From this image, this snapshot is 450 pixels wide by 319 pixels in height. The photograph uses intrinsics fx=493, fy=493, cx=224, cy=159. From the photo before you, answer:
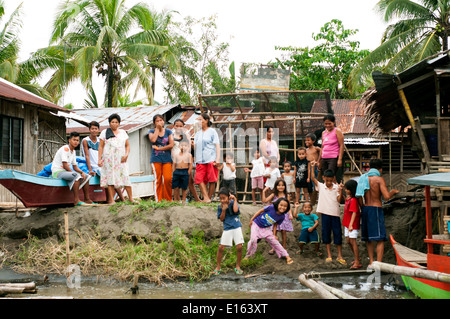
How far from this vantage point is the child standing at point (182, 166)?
979 cm

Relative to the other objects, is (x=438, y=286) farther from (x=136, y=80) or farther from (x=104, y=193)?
(x=136, y=80)

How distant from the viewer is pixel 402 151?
58.7 feet

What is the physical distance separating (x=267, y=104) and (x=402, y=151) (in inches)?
303

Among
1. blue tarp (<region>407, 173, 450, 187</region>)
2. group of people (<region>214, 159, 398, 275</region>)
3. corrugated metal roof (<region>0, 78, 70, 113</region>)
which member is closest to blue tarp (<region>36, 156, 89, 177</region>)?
corrugated metal roof (<region>0, 78, 70, 113</region>)

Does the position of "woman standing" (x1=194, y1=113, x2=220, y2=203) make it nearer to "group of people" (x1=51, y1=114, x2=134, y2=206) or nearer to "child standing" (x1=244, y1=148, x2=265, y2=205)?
"child standing" (x1=244, y1=148, x2=265, y2=205)

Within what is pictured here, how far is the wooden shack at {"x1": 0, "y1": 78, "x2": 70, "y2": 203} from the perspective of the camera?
12875 mm

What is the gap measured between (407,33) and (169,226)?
13.5m

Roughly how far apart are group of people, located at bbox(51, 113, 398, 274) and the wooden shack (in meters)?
3.72

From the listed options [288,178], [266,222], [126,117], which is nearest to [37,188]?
[266,222]

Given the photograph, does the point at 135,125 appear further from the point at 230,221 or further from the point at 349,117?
the point at 230,221

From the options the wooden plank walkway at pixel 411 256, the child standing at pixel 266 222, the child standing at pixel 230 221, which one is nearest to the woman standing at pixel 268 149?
the child standing at pixel 266 222
